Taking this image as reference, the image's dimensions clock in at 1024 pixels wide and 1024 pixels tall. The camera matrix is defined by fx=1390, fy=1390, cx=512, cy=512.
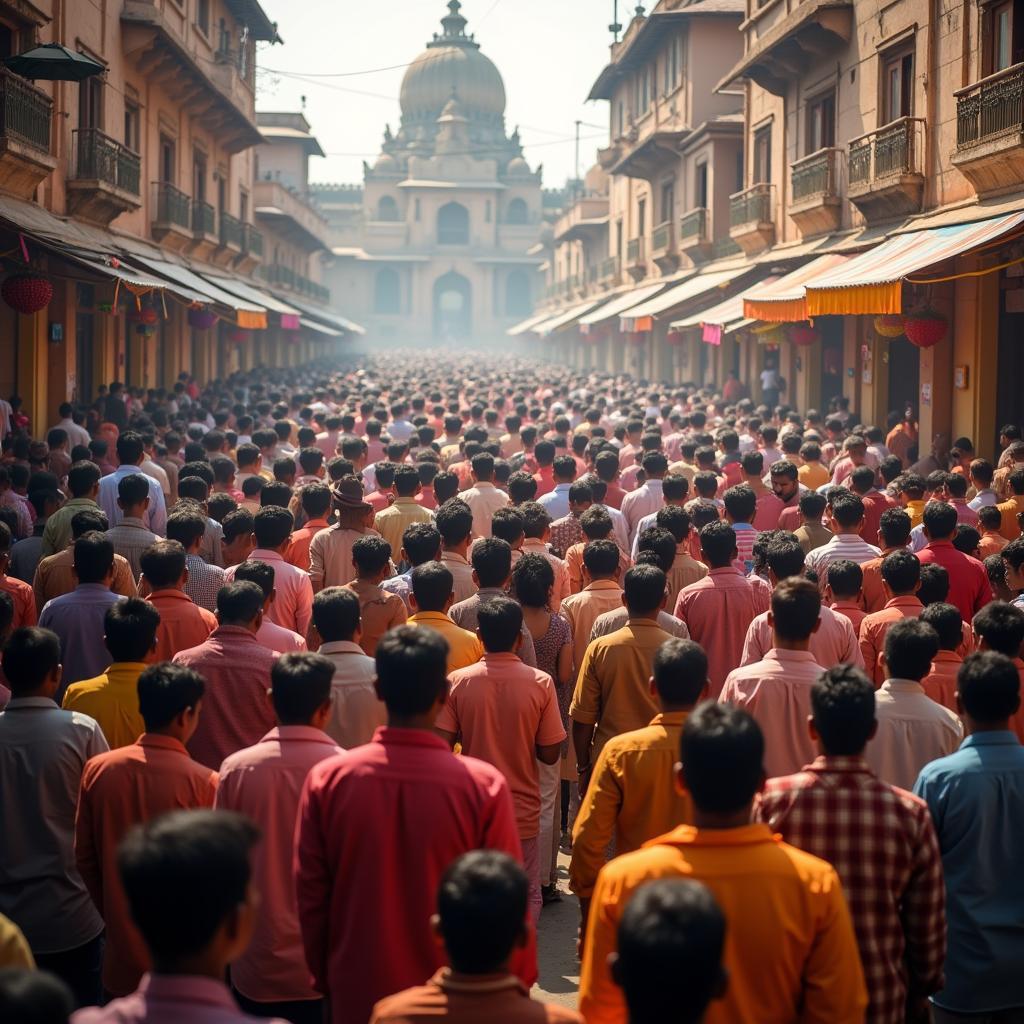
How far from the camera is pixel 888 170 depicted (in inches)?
636

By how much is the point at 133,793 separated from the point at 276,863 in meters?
0.48

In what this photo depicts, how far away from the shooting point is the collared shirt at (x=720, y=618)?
20.5 feet

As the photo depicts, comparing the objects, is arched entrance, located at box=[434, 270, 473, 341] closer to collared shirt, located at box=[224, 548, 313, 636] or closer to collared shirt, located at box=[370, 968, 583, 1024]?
collared shirt, located at box=[224, 548, 313, 636]

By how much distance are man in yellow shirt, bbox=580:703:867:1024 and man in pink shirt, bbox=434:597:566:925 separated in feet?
A: 6.04

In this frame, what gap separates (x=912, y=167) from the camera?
15.6m

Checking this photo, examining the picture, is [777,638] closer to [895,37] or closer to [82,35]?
[895,37]

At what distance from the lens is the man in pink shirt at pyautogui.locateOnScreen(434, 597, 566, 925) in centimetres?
486

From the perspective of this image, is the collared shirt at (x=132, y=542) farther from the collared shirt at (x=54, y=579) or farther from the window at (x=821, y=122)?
the window at (x=821, y=122)

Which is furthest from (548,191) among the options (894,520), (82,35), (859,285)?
(894,520)

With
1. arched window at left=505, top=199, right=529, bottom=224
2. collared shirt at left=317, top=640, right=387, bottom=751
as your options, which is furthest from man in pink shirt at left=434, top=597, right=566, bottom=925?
arched window at left=505, top=199, right=529, bottom=224

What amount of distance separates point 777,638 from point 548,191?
260ft

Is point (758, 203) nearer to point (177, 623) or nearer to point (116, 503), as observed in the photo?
point (116, 503)

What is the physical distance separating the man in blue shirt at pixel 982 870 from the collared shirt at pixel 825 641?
1.61 metres

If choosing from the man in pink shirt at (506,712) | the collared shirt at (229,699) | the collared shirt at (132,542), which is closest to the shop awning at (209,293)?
the collared shirt at (132,542)
